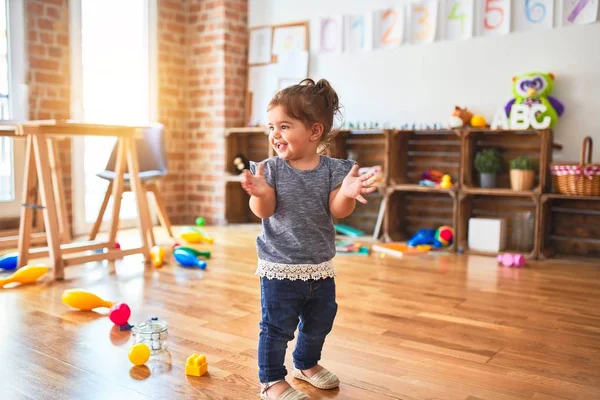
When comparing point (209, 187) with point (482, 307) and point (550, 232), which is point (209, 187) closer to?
point (550, 232)

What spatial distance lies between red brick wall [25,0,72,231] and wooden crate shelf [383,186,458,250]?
94.5 inches

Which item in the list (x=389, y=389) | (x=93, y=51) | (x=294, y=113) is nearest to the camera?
(x=294, y=113)

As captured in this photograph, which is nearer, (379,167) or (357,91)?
(379,167)

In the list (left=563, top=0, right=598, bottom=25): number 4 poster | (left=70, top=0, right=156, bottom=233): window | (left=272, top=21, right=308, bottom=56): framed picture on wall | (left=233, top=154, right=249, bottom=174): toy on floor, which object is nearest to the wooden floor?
(left=70, top=0, right=156, bottom=233): window

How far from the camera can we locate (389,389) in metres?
1.57

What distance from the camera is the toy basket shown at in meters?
3.43

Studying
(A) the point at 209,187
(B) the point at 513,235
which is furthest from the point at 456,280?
(A) the point at 209,187

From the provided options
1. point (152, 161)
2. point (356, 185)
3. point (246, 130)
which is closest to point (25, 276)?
point (152, 161)

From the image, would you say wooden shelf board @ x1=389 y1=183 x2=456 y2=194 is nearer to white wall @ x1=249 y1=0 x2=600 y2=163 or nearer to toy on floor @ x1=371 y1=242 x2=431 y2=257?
toy on floor @ x1=371 y1=242 x2=431 y2=257

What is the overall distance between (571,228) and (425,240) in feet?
3.13

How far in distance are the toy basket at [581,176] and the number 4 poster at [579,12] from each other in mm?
805

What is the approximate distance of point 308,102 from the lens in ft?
4.74

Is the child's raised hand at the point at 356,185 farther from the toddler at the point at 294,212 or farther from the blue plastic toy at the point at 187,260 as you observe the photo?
the blue plastic toy at the point at 187,260

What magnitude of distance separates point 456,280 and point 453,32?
81.0 inches
